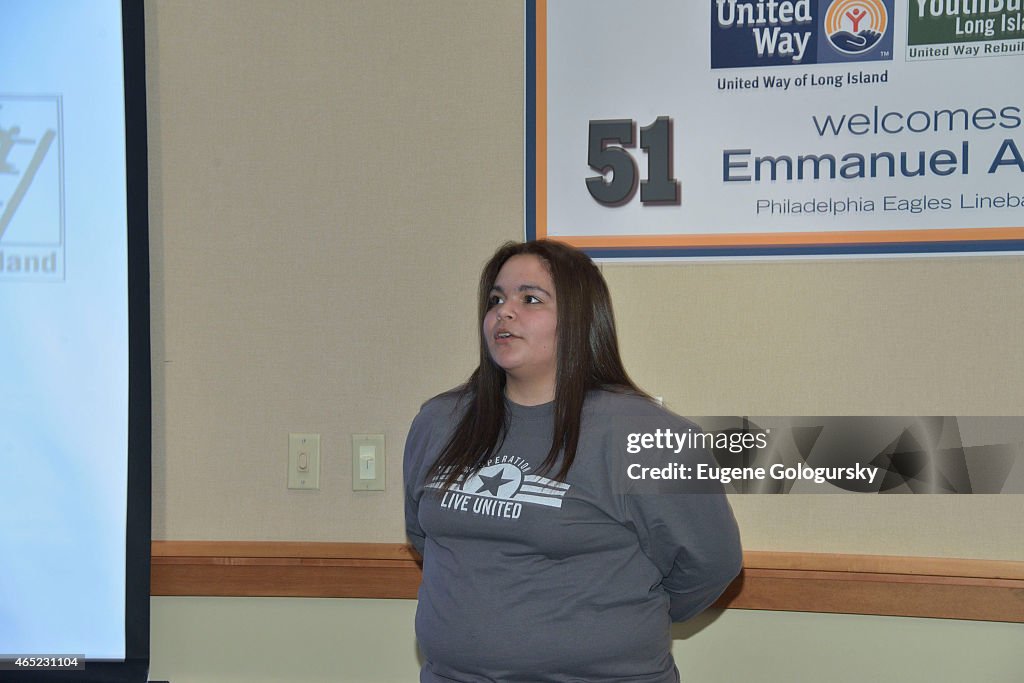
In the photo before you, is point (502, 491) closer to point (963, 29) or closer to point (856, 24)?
point (856, 24)

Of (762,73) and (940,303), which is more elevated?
(762,73)

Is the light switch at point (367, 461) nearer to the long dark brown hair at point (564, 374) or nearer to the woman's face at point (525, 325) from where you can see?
the long dark brown hair at point (564, 374)

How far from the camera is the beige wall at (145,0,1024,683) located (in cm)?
195

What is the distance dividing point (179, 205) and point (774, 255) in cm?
143

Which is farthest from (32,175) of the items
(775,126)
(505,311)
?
(775,126)

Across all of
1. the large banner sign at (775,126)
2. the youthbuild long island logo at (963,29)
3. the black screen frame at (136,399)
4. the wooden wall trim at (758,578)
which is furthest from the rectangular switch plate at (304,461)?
the youthbuild long island logo at (963,29)

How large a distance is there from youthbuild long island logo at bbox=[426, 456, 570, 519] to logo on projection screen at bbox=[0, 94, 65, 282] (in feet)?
3.79

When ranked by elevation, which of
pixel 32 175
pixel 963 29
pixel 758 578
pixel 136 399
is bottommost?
pixel 758 578

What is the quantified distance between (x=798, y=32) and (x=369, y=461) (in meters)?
1.40

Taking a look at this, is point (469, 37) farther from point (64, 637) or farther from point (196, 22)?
point (64, 637)

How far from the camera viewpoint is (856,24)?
1.89 metres

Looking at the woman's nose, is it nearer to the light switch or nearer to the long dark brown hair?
the long dark brown hair

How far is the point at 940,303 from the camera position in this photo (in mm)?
→ 1884

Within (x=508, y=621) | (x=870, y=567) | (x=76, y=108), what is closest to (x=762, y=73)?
(x=870, y=567)
